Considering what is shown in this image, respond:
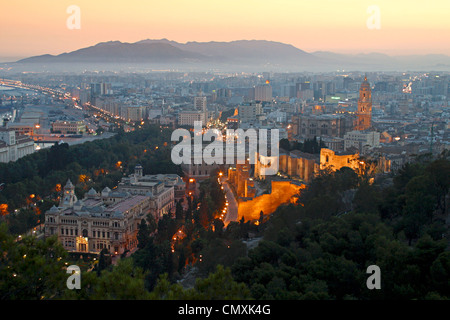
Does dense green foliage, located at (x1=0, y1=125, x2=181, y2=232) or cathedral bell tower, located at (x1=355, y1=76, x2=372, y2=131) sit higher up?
cathedral bell tower, located at (x1=355, y1=76, x2=372, y2=131)

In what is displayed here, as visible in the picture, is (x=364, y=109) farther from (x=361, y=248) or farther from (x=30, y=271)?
(x=30, y=271)

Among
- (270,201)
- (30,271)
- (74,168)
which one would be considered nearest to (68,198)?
(270,201)

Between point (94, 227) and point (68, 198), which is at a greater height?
point (68, 198)

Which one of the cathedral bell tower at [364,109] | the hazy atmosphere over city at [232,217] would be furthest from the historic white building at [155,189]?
the cathedral bell tower at [364,109]

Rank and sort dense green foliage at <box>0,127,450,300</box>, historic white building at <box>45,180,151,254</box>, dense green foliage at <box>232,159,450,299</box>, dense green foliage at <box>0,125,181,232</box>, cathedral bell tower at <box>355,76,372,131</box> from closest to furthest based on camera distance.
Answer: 1. dense green foliage at <box>0,127,450,300</box>
2. dense green foliage at <box>232,159,450,299</box>
3. historic white building at <box>45,180,151,254</box>
4. dense green foliage at <box>0,125,181,232</box>
5. cathedral bell tower at <box>355,76,372,131</box>

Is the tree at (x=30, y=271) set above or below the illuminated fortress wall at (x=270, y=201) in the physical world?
above

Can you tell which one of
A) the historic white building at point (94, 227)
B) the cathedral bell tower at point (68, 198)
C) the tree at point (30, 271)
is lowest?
the historic white building at point (94, 227)

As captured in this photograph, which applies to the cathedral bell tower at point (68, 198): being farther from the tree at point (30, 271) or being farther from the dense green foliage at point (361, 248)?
the tree at point (30, 271)

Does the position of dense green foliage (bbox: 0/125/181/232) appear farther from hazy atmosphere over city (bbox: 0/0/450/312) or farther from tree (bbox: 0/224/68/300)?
tree (bbox: 0/224/68/300)

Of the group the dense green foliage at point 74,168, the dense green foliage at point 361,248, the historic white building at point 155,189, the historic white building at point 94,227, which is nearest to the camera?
the dense green foliage at point 361,248

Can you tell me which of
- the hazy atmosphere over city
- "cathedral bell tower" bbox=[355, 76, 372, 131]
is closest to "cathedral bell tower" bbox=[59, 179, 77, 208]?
the hazy atmosphere over city

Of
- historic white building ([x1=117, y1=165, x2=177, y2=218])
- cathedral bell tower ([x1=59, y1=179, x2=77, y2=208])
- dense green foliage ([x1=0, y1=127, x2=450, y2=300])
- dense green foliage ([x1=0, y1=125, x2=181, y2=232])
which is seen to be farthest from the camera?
dense green foliage ([x1=0, y1=125, x2=181, y2=232])
